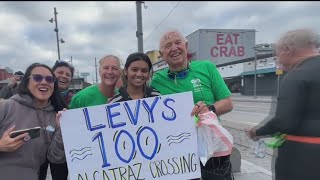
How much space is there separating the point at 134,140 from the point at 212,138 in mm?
645

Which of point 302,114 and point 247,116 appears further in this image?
point 247,116

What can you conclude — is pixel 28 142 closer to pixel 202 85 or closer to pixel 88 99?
pixel 88 99

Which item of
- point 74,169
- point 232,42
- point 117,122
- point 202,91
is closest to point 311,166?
point 202,91

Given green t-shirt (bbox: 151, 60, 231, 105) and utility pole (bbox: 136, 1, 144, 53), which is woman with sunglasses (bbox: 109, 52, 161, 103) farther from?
utility pole (bbox: 136, 1, 144, 53)

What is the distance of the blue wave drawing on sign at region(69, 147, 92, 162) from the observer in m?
2.71

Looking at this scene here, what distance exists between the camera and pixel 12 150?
2.49 meters

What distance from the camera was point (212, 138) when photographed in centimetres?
281

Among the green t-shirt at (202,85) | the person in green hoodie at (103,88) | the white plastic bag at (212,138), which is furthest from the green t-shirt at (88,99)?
the white plastic bag at (212,138)

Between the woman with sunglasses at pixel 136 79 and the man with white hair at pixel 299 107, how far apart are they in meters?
1.06

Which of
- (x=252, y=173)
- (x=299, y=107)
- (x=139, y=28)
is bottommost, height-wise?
(x=252, y=173)

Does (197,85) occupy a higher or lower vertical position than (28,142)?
higher

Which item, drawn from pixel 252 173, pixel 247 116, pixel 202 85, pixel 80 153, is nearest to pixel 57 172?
pixel 80 153

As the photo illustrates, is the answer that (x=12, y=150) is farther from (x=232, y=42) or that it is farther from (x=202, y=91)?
(x=232, y=42)

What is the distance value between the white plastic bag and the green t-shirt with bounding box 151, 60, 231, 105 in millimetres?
237
